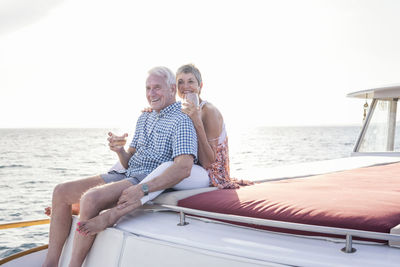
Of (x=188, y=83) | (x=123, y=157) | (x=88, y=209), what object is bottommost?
(x=88, y=209)

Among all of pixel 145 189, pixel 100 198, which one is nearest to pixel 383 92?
pixel 145 189

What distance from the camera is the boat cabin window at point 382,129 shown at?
6.76 meters

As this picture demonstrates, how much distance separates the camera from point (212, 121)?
10.7 feet

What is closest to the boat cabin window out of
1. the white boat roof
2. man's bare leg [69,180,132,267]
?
the white boat roof

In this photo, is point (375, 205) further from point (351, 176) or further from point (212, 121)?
point (351, 176)

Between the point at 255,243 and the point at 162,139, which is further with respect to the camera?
the point at 162,139

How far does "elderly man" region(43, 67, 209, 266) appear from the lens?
2619 millimetres

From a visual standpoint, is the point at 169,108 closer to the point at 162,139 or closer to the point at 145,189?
the point at 162,139

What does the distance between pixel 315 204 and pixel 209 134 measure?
1.19 m

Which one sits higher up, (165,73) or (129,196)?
(165,73)

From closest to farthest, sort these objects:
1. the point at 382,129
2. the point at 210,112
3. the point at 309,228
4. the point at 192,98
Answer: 1. the point at 309,228
2. the point at 192,98
3. the point at 210,112
4. the point at 382,129

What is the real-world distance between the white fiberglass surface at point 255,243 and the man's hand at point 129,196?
130 mm

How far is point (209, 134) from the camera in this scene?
328 centimetres

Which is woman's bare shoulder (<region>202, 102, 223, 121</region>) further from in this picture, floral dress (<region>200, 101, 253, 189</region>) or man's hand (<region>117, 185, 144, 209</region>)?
man's hand (<region>117, 185, 144, 209</region>)
